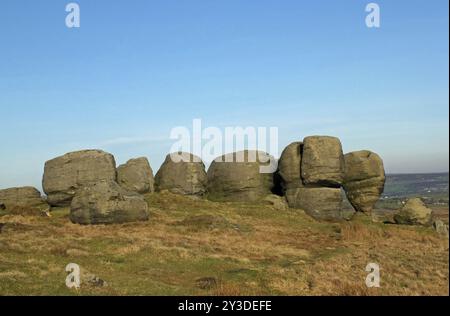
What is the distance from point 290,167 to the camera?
184ft

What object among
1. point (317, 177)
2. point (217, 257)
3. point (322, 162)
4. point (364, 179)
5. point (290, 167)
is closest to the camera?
point (217, 257)

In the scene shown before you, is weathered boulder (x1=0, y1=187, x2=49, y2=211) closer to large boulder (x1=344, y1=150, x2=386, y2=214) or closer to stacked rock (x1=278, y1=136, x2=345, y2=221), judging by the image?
stacked rock (x1=278, y1=136, x2=345, y2=221)

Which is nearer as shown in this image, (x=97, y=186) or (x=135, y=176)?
(x=97, y=186)

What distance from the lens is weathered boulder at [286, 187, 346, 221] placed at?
173ft

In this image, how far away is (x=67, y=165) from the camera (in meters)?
53.2

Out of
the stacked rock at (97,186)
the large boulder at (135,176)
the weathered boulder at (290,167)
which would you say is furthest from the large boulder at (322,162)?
the stacked rock at (97,186)

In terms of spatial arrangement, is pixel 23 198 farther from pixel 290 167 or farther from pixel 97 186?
pixel 290 167

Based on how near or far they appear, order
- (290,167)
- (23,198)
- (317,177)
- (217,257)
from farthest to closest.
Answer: (290,167) < (23,198) < (317,177) < (217,257)

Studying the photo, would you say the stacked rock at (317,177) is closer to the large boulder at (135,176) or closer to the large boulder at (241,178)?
the large boulder at (241,178)

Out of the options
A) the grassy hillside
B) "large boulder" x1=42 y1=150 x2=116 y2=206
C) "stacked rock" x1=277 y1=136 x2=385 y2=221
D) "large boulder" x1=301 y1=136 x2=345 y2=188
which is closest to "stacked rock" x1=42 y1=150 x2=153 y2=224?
"large boulder" x1=42 y1=150 x2=116 y2=206

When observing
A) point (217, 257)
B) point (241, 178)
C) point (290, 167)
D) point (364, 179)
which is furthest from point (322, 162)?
point (217, 257)

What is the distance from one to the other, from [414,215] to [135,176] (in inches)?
1385

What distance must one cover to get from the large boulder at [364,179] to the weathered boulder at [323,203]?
533 centimetres
